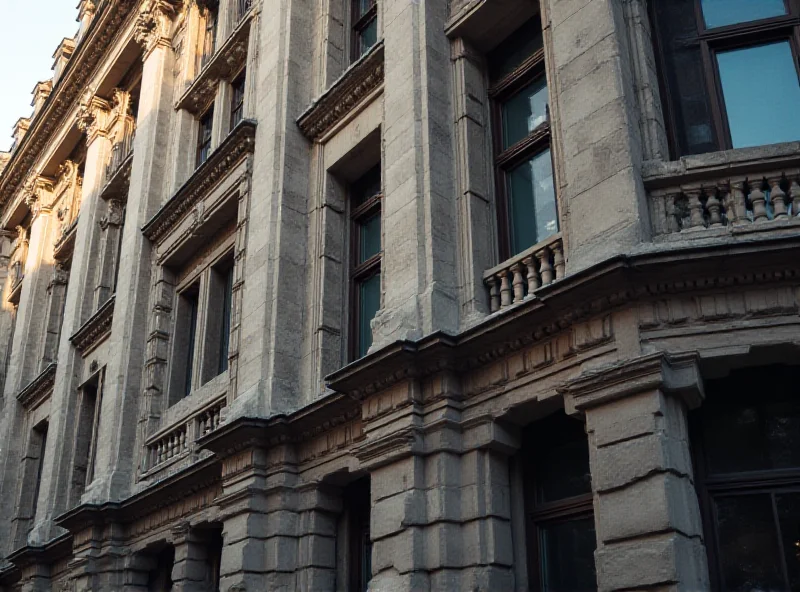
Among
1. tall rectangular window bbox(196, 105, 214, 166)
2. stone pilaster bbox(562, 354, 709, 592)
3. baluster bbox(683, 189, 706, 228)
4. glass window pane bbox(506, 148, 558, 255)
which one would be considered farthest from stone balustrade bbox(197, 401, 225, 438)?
baluster bbox(683, 189, 706, 228)

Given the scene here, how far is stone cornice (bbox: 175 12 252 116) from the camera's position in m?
19.1

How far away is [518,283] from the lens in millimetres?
10758

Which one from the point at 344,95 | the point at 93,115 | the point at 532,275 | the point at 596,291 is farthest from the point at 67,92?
the point at 596,291

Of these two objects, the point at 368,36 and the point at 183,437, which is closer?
the point at 368,36

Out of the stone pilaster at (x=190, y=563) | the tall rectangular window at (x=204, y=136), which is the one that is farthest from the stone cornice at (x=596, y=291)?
the tall rectangular window at (x=204, y=136)

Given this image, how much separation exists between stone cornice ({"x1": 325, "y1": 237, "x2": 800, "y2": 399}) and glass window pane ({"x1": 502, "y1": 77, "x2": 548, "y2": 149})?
11.0 ft

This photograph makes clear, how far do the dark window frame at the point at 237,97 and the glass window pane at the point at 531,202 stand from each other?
8.88 meters

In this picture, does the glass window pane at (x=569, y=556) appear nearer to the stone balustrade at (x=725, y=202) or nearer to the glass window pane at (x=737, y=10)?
the stone balustrade at (x=725, y=202)

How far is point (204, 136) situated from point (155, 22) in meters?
4.72

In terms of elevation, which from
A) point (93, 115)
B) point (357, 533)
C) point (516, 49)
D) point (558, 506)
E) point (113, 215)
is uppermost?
point (93, 115)

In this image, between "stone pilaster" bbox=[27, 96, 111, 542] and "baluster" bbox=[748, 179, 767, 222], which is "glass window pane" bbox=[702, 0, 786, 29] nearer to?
"baluster" bbox=[748, 179, 767, 222]

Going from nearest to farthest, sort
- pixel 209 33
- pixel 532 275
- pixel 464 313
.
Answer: pixel 532 275
pixel 464 313
pixel 209 33

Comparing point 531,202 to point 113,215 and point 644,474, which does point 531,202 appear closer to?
point 644,474

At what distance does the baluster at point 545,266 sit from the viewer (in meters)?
10.2
